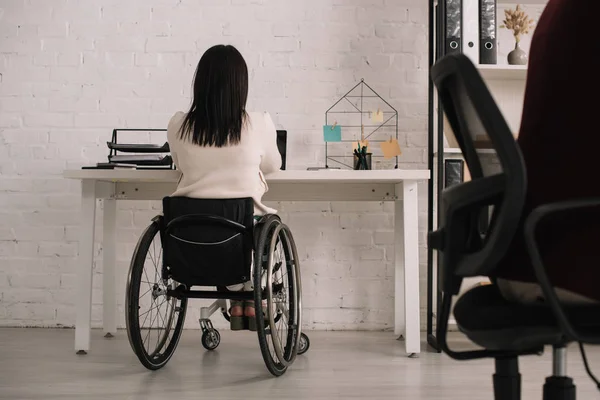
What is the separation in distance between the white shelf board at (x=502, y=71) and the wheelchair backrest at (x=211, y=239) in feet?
4.19

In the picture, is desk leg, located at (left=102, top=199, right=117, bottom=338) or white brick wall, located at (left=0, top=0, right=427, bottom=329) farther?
white brick wall, located at (left=0, top=0, right=427, bottom=329)

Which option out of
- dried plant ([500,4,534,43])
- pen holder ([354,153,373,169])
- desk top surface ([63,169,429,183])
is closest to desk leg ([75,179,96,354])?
desk top surface ([63,169,429,183])

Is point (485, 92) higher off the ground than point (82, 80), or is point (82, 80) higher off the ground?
point (82, 80)

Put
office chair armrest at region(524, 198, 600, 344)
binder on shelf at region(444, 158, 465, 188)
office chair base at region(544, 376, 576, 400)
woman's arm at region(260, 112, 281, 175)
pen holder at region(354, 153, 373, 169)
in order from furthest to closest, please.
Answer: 1. pen holder at region(354, 153, 373, 169)
2. binder on shelf at region(444, 158, 465, 188)
3. woman's arm at region(260, 112, 281, 175)
4. office chair base at region(544, 376, 576, 400)
5. office chair armrest at region(524, 198, 600, 344)

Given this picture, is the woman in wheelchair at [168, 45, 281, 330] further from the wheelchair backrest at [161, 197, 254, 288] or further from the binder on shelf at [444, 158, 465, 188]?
the binder on shelf at [444, 158, 465, 188]

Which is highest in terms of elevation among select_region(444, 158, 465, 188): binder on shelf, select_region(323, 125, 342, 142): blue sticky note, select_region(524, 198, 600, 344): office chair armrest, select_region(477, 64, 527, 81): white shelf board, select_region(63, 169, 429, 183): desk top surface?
select_region(477, 64, 527, 81): white shelf board

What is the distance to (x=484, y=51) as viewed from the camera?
3100mm

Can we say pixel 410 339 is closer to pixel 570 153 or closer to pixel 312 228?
pixel 312 228

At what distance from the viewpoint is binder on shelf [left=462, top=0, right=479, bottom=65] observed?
307 centimetres

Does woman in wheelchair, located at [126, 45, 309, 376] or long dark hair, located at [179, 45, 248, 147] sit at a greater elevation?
long dark hair, located at [179, 45, 248, 147]

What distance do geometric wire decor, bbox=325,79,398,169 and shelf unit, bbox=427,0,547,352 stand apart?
0.80 ft

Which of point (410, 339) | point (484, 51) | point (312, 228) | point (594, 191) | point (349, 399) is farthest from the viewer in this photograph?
point (312, 228)

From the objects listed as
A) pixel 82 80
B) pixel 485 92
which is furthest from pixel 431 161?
pixel 485 92

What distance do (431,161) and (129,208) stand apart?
4.80 ft
